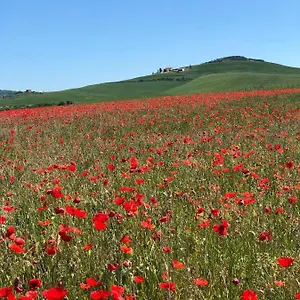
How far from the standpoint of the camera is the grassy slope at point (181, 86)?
159 feet

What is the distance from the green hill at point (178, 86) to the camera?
4822cm

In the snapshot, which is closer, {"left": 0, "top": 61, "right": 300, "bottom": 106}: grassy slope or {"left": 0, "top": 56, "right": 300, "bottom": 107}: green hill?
{"left": 0, "top": 56, "right": 300, "bottom": 107}: green hill

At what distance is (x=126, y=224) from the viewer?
368 cm

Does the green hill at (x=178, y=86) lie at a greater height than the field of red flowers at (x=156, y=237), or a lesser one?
greater

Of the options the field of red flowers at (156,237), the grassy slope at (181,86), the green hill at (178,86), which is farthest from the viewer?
the grassy slope at (181,86)

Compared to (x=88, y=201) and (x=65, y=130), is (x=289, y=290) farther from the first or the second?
(x=65, y=130)

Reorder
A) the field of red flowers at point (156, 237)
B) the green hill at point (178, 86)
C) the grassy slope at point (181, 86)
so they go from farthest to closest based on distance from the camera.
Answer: the grassy slope at point (181, 86) < the green hill at point (178, 86) < the field of red flowers at point (156, 237)

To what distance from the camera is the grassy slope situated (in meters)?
48.5

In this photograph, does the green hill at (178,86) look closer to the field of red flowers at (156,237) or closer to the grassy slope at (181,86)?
the grassy slope at (181,86)

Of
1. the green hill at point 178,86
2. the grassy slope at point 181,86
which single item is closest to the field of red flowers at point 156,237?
the green hill at point 178,86

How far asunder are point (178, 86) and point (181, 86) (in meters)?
9.01

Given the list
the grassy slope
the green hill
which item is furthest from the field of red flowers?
the grassy slope

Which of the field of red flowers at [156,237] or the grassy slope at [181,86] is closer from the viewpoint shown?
the field of red flowers at [156,237]

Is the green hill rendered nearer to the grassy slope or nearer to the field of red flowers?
the grassy slope
